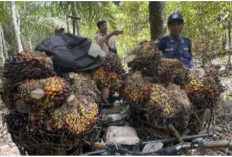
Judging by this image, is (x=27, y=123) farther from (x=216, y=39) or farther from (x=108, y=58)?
(x=216, y=39)

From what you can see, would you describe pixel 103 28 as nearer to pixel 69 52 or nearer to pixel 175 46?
pixel 175 46

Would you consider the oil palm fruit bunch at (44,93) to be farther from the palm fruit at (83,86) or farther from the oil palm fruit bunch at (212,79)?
the oil palm fruit bunch at (212,79)

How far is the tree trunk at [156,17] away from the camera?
17.2 feet

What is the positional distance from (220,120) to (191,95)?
75.0 inches

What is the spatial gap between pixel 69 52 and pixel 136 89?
27.4 inches

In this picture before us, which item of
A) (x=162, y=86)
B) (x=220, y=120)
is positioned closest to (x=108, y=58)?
(x=162, y=86)

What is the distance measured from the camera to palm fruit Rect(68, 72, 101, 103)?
2.75 m

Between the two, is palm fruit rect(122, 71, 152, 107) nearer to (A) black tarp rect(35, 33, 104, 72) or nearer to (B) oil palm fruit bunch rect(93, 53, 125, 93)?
(B) oil palm fruit bunch rect(93, 53, 125, 93)

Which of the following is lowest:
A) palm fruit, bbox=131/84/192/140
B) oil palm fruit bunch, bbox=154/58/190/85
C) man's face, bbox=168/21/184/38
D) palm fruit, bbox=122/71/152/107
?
palm fruit, bbox=131/84/192/140

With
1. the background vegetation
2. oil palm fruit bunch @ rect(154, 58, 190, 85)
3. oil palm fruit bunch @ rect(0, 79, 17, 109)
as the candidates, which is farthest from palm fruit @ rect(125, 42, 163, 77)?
the background vegetation

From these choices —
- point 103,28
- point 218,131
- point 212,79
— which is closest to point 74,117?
point 212,79

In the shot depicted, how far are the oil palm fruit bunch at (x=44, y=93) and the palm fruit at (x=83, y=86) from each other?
9.0 inches

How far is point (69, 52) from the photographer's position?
2.96 meters

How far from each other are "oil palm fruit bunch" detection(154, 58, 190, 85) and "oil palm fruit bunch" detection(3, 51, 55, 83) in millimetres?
1029
